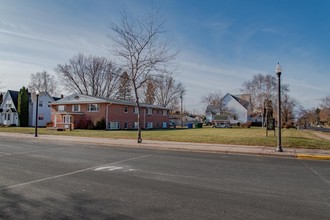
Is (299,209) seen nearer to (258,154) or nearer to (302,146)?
(258,154)

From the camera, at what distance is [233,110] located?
8450cm

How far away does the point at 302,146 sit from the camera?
52.1 feet

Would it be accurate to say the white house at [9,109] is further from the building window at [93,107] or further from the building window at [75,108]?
the building window at [93,107]

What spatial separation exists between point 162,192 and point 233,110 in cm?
8143

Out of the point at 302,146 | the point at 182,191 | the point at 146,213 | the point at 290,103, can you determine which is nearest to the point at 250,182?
the point at 182,191

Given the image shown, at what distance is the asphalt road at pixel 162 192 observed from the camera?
15.7ft

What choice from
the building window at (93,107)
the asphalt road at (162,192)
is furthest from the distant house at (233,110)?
the asphalt road at (162,192)

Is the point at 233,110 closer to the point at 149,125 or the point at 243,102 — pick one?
the point at 243,102

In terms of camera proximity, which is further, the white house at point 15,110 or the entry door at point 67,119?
the white house at point 15,110

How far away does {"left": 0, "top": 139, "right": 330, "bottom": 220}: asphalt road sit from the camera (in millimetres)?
4785

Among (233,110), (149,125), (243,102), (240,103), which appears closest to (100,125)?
(149,125)

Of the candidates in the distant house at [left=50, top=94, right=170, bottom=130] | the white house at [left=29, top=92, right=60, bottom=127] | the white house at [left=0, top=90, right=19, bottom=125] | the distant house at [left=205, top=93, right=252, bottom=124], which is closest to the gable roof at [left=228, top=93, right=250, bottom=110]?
the distant house at [left=205, top=93, right=252, bottom=124]

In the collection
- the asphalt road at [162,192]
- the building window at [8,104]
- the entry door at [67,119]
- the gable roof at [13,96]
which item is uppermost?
the gable roof at [13,96]

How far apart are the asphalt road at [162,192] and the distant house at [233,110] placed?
240ft
